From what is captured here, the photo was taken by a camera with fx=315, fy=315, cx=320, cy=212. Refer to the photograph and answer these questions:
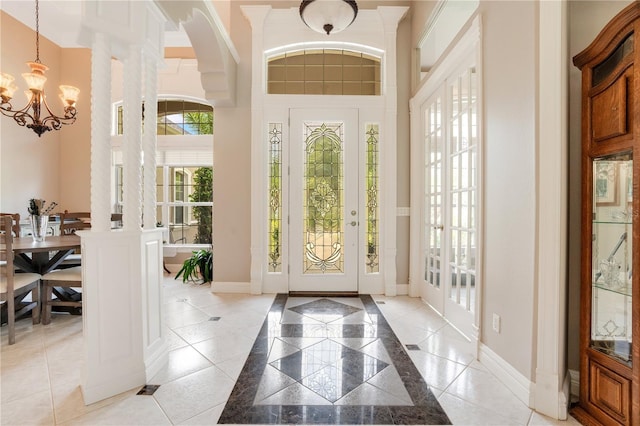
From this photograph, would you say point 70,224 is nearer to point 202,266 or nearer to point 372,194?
point 202,266

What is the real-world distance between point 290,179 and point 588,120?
10.2 ft

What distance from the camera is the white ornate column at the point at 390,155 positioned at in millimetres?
4145

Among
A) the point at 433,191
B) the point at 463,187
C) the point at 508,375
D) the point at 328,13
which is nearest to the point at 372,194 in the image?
the point at 433,191

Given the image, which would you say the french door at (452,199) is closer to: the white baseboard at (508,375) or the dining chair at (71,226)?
the white baseboard at (508,375)

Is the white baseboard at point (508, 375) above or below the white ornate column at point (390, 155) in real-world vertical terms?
below

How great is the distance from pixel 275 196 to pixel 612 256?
3390 mm

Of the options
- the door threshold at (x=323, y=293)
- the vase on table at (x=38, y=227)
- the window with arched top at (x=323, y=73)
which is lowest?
the door threshold at (x=323, y=293)

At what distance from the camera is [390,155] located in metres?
4.14

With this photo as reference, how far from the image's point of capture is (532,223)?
183 centimetres

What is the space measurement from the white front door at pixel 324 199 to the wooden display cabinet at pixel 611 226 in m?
2.67

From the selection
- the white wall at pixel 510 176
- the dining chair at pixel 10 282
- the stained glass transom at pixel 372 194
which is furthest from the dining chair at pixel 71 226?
the white wall at pixel 510 176

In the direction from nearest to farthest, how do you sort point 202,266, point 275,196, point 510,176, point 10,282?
point 510,176
point 10,282
point 275,196
point 202,266

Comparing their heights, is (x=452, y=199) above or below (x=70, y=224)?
above

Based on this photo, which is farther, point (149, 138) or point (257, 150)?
point (257, 150)
